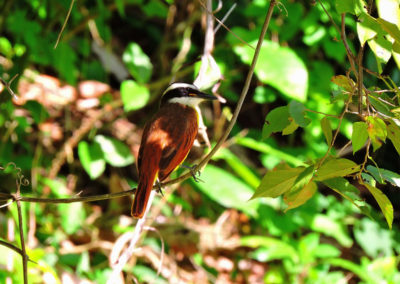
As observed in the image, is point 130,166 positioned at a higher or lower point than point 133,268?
higher

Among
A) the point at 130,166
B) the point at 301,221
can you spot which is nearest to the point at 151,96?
the point at 130,166

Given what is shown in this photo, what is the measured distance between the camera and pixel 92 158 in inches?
110

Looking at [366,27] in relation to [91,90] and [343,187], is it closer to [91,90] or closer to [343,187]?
[343,187]

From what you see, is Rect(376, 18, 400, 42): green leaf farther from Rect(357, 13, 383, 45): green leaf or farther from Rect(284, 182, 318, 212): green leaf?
Rect(284, 182, 318, 212): green leaf

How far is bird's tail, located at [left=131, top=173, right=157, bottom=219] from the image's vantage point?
4.65 ft

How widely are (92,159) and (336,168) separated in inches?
75.8

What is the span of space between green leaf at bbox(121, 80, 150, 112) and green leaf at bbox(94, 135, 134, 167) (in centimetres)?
39

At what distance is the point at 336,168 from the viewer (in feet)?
3.56

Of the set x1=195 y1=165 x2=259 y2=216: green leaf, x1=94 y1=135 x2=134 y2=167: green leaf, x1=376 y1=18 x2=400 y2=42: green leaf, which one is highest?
x1=376 y1=18 x2=400 y2=42: green leaf

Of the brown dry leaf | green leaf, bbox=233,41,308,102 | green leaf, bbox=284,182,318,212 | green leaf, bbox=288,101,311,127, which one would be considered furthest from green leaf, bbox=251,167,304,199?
the brown dry leaf

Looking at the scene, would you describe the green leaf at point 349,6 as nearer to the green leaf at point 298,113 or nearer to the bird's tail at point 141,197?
the green leaf at point 298,113

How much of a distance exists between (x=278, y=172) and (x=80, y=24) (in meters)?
2.15

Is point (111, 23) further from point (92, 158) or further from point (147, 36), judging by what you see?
point (92, 158)

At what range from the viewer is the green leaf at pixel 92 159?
9.03ft
